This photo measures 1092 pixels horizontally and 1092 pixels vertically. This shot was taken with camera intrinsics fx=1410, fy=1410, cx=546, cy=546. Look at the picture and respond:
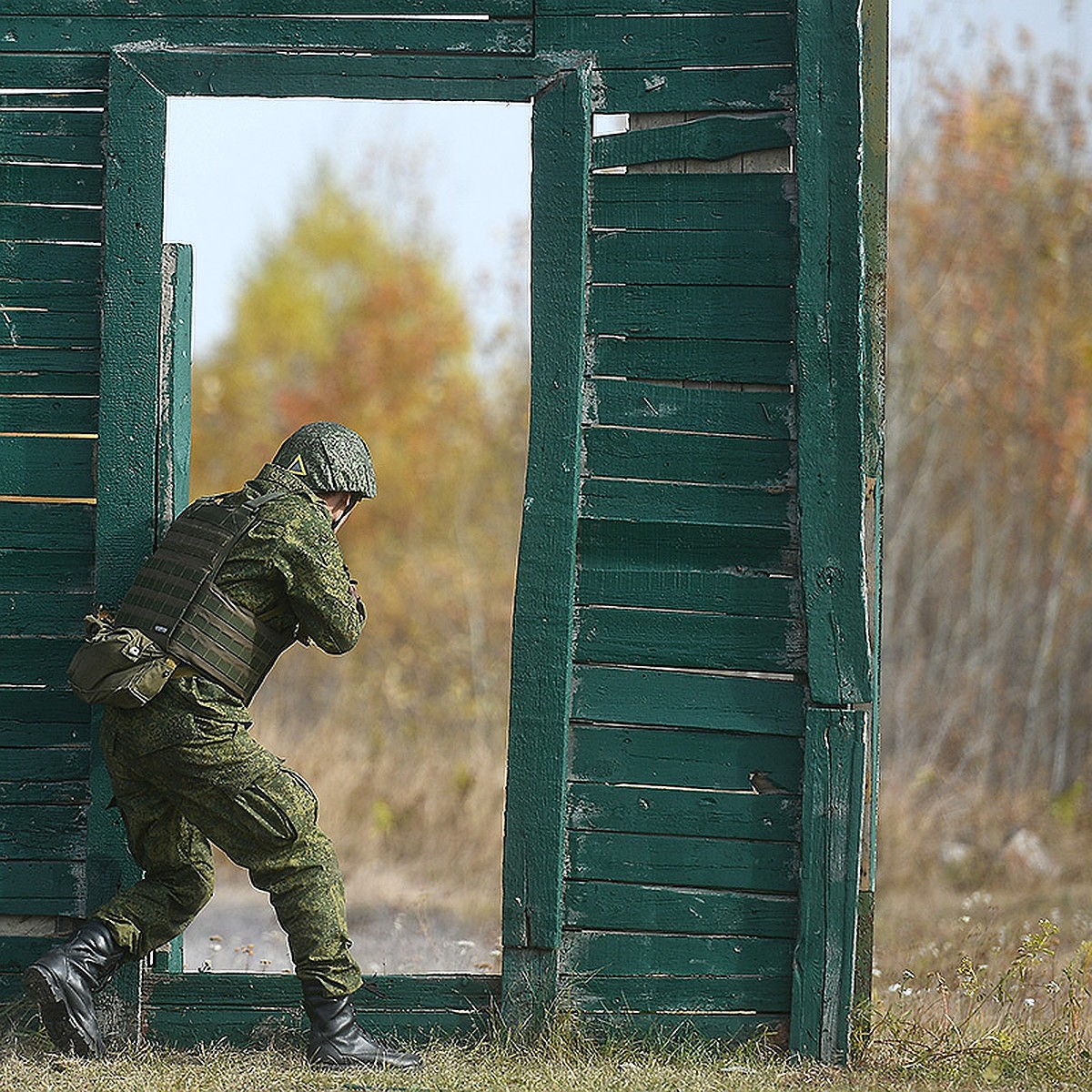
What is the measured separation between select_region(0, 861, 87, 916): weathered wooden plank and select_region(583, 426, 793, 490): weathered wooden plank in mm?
2221

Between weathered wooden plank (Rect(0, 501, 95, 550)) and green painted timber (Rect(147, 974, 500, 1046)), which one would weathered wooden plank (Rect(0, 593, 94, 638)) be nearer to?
weathered wooden plank (Rect(0, 501, 95, 550))

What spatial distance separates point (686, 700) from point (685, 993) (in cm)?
98

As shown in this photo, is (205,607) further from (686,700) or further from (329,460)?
(686,700)

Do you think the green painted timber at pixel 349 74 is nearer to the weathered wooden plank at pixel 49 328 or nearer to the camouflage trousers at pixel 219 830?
the weathered wooden plank at pixel 49 328

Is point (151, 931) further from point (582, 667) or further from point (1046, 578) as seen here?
point (1046, 578)

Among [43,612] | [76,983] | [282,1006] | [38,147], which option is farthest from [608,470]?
[76,983]

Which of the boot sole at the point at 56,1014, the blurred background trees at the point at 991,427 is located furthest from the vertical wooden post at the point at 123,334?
the blurred background trees at the point at 991,427

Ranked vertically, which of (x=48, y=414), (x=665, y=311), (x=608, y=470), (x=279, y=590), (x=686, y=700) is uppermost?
(x=665, y=311)

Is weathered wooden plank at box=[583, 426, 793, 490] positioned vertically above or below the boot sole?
above

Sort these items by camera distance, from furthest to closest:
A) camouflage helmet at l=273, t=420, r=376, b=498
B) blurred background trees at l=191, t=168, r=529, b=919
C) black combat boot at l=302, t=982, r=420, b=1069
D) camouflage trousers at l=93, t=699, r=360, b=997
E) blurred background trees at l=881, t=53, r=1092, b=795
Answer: blurred background trees at l=881, t=53, r=1092, b=795
blurred background trees at l=191, t=168, r=529, b=919
camouflage helmet at l=273, t=420, r=376, b=498
black combat boot at l=302, t=982, r=420, b=1069
camouflage trousers at l=93, t=699, r=360, b=997

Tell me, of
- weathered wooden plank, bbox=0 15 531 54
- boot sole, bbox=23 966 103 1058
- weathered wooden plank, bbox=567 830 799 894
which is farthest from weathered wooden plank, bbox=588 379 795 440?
boot sole, bbox=23 966 103 1058

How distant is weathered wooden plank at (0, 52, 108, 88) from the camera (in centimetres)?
476

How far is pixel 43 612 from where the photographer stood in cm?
479

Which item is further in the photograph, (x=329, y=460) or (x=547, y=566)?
(x=547, y=566)
